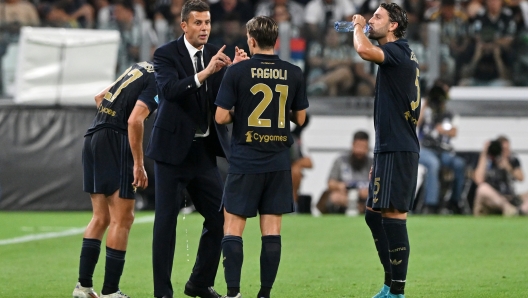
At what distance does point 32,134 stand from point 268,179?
36.5 feet

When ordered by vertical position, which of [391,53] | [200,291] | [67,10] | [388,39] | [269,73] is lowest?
[200,291]

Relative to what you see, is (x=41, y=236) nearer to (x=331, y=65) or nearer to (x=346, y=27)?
(x=331, y=65)

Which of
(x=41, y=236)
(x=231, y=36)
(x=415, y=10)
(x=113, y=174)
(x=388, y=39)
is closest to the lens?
(x=388, y=39)

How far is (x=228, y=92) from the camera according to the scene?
22.4ft

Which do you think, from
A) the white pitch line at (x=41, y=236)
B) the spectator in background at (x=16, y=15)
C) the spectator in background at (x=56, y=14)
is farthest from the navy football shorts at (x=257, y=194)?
the spectator in background at (x=56, y=14)

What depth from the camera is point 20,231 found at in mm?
13945

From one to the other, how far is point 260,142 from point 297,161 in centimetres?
1071

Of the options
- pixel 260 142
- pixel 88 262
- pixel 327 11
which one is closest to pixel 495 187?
pixel 327 11

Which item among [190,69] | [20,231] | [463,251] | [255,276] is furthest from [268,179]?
[20,231]

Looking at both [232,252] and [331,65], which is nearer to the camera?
[232,252]

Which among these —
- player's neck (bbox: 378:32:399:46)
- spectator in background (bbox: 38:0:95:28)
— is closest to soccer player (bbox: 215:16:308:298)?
player's neck (bbox: 378:32:399:46)

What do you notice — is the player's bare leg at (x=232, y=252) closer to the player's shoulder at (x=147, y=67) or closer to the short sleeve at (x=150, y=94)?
the short sleeve at (x=150, y=94)

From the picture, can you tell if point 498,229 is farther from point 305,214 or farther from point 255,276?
point 255,276

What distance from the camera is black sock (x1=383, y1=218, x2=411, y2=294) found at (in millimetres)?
7203
